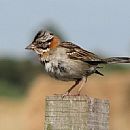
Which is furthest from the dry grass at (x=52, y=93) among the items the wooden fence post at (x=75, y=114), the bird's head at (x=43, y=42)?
the wooden fence post at (x=75, y=114)

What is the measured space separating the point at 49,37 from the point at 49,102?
248 cm

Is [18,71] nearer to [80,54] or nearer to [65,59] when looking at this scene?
[80,54]

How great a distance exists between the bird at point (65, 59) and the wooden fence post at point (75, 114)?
2.10m

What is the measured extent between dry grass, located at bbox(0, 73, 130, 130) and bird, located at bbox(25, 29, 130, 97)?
14.6 meters

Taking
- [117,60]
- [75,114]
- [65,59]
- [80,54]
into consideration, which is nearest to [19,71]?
[80,54]

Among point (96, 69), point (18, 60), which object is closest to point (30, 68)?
point (18, 60)

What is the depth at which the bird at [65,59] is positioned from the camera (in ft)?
30.8

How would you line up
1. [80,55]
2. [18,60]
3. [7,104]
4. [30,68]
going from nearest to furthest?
[80,55], [7,104], [30,68], [18,60]

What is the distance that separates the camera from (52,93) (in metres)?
31.9

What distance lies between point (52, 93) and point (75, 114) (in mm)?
24979

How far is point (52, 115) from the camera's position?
6.97m

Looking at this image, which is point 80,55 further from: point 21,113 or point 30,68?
point 30,68

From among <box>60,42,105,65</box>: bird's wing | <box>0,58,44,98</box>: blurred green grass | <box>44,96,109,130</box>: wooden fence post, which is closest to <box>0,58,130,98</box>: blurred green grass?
<box>0,58,44,98</box>: blurred green grass

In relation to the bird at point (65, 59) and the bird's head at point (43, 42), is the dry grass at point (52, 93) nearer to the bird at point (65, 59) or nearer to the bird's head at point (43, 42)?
the bird at point (65, 59)
